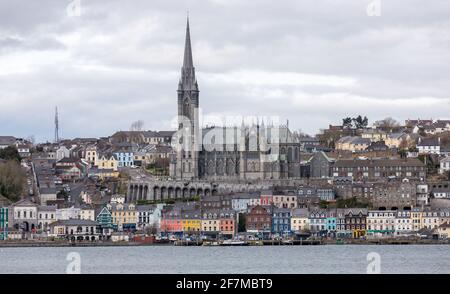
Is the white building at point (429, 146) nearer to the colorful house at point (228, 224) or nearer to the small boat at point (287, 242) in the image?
the colorful house at point (228, 224)

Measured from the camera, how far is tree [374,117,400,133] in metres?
96.2

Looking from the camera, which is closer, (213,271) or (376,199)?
(213,271)

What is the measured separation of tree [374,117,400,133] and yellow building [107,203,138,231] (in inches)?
1363

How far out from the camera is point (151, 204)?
67000 mm

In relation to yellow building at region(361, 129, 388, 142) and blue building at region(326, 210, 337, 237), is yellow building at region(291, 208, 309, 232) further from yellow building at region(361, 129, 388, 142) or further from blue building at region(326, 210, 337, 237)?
yellow building at region(361, 129, 388, 142)

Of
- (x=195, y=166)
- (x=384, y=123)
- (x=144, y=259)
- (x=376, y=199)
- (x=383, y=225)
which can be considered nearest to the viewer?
(x=144, y=259)

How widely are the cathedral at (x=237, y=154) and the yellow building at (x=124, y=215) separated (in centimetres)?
1090

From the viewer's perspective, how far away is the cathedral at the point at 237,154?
7475 cm

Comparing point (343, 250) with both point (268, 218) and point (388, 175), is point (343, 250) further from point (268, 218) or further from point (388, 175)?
point (388, 175)

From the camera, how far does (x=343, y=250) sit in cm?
5003

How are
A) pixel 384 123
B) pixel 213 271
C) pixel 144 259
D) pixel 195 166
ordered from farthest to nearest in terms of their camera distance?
pixel 384 123 → pixel 195 166 → pixel 144 259 → pixel 213 271

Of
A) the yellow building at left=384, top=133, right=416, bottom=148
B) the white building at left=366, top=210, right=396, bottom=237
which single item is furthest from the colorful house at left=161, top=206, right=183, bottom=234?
the yellow building at left=384, top=133, right=416, bottom=148
